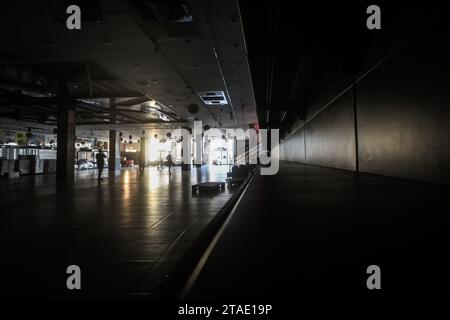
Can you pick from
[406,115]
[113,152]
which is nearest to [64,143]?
[113,152]

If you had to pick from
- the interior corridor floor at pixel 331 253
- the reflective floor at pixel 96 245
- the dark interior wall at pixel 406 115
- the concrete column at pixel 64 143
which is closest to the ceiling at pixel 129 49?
the concrete column at pixel 64 143

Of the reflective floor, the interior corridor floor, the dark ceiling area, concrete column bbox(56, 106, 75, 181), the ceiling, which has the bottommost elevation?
the reflective floor

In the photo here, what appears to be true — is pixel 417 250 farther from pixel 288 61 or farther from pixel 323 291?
pixel 288 61

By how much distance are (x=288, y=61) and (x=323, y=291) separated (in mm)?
12569

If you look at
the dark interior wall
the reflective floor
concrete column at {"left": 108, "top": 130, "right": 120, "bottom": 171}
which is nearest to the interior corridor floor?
the reflective floor

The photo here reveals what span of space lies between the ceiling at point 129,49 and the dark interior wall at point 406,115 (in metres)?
4.32

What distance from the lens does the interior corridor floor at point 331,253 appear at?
207cm

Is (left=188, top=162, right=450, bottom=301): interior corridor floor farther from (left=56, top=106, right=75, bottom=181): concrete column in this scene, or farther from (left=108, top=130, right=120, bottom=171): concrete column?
(left=108, top=130, right=120, bottom=171): concrete column

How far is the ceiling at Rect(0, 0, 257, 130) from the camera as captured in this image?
6852 mm

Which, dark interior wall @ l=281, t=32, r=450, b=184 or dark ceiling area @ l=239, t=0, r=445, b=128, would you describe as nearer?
dark interior wall @ l=281, t=32, r=450, b=184

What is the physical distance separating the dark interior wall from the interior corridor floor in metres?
2.27

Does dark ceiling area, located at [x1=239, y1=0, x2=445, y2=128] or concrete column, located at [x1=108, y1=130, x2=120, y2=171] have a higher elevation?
dark ceiling area, located at [x1=239, y1=0, x2=445, y2=128]
